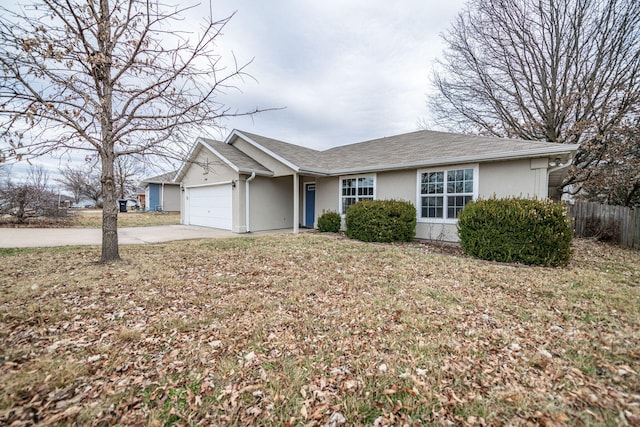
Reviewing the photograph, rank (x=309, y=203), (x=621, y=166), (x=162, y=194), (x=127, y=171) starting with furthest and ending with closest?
(x=127, y=171), (x=162, y=194), (x=309, y=203), (x=621, y=166)

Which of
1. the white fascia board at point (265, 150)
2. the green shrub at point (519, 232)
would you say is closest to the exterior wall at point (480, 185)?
the green shrub at point (519, 232)

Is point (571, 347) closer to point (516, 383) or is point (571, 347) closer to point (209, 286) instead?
point (516, 383)

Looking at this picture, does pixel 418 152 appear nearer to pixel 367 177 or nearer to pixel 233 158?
pixel 367 177

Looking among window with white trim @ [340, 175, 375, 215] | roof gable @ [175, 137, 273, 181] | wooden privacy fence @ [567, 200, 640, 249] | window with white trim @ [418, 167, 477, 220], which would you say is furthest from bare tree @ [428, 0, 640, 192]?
roof gable @ [175, 137, 273, 181]

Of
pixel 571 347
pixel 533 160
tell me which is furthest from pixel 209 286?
pixel 533 160

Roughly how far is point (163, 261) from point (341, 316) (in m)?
4.59

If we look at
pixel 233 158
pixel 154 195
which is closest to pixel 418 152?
pixel 233 158

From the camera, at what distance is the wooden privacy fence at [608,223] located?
30.4 ft

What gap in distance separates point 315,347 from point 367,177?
339 inches

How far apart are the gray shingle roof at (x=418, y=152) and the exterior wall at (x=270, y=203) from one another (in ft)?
5.31

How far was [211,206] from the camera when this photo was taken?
1302cm

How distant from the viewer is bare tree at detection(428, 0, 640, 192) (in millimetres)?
11750

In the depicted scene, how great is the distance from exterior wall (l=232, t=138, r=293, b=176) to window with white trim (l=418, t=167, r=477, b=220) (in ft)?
16.9

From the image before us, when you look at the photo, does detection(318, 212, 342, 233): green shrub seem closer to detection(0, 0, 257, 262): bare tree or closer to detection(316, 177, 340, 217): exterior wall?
detection(316, 177, 340, 217): exterior wall
